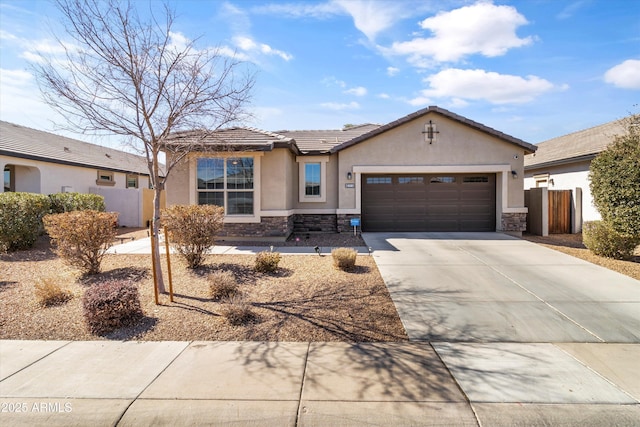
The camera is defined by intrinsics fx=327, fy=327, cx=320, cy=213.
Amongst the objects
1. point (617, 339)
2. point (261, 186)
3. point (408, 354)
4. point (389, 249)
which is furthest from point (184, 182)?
point (617, 339)

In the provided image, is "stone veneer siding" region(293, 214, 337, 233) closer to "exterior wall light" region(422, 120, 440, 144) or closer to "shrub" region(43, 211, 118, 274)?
"exterior wall light" region(422, 120, 440, 144)

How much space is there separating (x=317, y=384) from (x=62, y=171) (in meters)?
18.8

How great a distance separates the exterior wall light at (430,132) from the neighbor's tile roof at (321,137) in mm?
3705

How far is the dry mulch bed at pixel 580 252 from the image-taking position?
788 cm

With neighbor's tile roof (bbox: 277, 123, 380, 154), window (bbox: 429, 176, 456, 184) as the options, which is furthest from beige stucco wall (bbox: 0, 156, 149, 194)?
window (bbox: 429, 176, 456, 184)

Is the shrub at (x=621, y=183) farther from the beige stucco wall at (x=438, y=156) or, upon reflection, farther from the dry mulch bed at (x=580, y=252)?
the beige stucco wall at (x=438, y=156)

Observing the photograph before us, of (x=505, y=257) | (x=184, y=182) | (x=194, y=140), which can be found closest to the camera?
(x=194, y=140)

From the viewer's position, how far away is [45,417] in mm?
2963


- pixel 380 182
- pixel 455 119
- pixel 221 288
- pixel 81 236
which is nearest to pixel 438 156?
pixel 455 119

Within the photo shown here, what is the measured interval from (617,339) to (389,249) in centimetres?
588

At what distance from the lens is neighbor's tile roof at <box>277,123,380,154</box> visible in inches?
547

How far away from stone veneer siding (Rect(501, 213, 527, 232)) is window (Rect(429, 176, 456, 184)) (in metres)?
2.36

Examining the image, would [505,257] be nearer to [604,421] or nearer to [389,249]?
[389,249]

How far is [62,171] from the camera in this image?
54.0 feet
